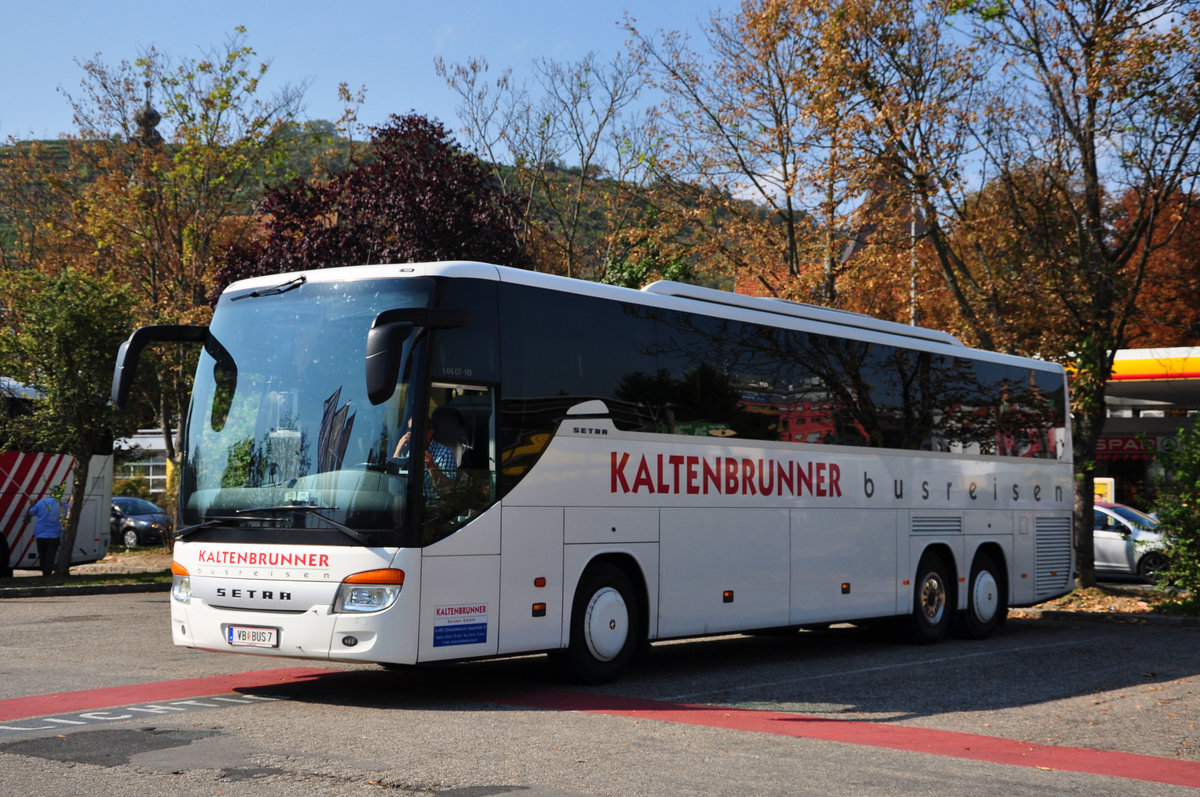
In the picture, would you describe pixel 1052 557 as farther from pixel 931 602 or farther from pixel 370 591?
pixel 370 591

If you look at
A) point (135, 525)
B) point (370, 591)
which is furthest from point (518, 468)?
point (135, 525)

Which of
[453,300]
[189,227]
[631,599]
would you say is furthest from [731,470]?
[189,227]

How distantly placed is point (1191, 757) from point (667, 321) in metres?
6.05

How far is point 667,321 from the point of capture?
12.5m

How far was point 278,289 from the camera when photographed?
1073cm

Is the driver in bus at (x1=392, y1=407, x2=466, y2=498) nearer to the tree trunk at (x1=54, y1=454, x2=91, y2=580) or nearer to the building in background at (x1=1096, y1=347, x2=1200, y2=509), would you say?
the tree trunk at (x1=54, y1=454, x2=91, y2=580)

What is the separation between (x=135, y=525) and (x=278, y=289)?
33.1 metres

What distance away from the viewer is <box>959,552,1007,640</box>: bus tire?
17016 mm

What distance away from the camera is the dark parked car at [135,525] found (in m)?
40.9

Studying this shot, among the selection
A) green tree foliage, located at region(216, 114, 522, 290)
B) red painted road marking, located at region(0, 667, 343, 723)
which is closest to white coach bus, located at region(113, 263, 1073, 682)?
red painted road marking, located at region(0, 667, 343, 723)

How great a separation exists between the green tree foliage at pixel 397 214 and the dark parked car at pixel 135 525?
1687 cm

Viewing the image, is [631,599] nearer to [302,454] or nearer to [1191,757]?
[302,454]

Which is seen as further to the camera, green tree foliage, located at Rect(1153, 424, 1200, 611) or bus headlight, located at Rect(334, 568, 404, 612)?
green tree foliage, located at Rect(1153, 424, 1200, 611)

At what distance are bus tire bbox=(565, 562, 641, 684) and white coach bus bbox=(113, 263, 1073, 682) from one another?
3 cm
